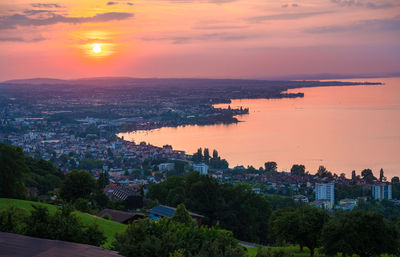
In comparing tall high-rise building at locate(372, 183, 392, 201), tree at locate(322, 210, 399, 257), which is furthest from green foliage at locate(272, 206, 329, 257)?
tall high-rise building at locate(372, 183, 392, 201)

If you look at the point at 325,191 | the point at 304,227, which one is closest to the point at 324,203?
the point at 325,191

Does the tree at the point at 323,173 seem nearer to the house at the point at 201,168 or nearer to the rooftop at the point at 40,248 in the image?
the house at the point at 201,168

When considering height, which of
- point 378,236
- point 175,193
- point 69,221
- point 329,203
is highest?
point 69,221

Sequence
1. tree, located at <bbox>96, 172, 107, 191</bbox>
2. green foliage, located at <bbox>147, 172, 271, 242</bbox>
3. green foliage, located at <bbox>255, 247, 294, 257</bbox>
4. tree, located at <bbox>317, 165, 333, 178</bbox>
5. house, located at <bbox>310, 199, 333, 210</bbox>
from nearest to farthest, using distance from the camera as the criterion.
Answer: green foliage, located at <bbox>255, 247, 294, 257</bbox> → green foliage, located at <bbox>147, 172, 271, 242</bbox> → tree, located at <bbox>96, 172, 107, 191</bbox> → house, located at <bbox>310, 199, 333, 210</bbox> → tree, located at <bbox>317, 165, 333, 178</bbox>

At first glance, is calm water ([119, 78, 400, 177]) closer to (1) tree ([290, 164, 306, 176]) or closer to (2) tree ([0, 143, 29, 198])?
(1) tree ([290, 164, 306, 176])

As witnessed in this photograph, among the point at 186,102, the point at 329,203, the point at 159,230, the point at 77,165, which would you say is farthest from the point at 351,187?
the point at 186,102

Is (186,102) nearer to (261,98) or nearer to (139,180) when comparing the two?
(261,98)

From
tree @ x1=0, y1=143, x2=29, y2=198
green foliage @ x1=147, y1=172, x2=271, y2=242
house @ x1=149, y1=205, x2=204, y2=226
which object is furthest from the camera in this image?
green foliage @ x1=147, y1=172, x2=271, y2=242
